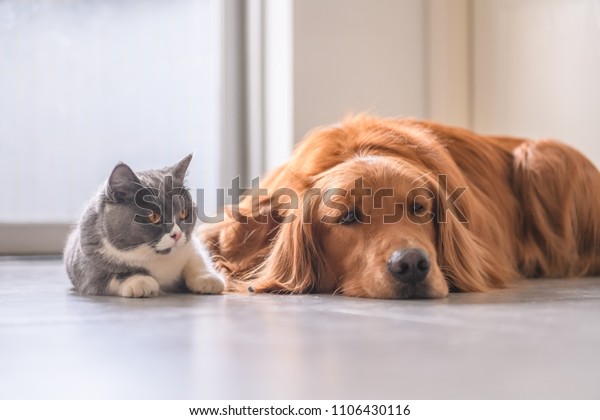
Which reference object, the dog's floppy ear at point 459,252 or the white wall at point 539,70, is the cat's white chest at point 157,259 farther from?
the white wall at point 539,70

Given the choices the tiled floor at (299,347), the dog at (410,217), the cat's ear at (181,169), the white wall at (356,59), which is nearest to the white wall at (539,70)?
the white wall at (356,59)

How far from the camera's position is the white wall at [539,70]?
11.4 ft

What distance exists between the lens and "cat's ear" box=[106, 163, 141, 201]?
2.11 metres

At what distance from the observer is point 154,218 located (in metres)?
2.14

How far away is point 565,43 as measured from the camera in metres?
3.59

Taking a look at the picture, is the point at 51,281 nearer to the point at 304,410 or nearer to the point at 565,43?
the point at 304,410

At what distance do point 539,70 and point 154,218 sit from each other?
2253 millimetres

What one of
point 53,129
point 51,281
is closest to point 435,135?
point 51,281

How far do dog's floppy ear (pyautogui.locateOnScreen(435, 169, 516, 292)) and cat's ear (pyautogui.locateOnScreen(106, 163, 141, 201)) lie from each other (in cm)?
84

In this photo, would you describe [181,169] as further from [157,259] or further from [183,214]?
[157,259]

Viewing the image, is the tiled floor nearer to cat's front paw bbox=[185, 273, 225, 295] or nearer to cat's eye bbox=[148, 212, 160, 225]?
cat's front paw bbox=[185, 273, 225, 295]

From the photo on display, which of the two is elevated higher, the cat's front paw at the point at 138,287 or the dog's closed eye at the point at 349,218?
the dog's closed eye at the point at 349,218

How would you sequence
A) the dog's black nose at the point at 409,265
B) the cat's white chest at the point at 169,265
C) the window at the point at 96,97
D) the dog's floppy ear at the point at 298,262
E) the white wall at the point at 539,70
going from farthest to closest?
the window at the point at 96,97 → the white wall at the point at 539,70 → the dog's floppy ear at the point at 298,262 → the cat's white chest at the point at 169,265 → the dog's black nose at the point at 409,265

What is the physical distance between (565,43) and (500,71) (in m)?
0.44
